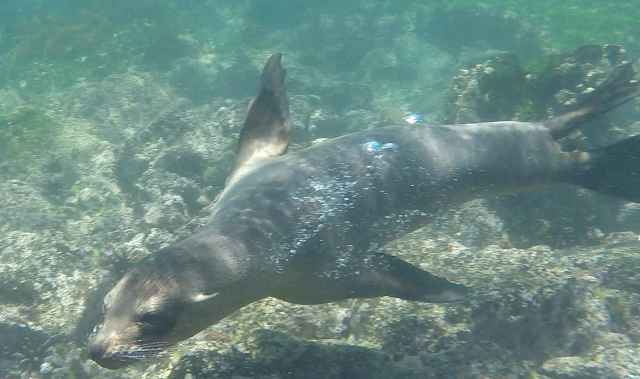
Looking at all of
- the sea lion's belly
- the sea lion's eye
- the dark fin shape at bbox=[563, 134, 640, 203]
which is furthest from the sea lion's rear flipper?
the dark fin shape at bbox=[563, 134, 640, 203]

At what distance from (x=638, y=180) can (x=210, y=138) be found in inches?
236

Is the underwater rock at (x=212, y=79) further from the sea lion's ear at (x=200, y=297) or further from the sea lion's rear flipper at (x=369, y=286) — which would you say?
the sea lion's ear at (x=200, y=297)

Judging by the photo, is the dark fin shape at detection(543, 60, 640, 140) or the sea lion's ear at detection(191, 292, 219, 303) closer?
the sea lion's ear at detection(191, 292, 219, 303)

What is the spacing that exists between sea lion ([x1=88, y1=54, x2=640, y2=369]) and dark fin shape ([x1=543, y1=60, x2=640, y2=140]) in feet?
0.05

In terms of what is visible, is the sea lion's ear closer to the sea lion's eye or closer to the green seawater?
the sea lion's eye

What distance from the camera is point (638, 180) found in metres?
4.48

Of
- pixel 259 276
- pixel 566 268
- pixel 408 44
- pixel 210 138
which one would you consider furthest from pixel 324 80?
pixel 259 276

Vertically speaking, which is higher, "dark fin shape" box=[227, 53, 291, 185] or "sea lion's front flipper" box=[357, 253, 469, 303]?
"dark fin shape" box=[227, 53, 291, 185]

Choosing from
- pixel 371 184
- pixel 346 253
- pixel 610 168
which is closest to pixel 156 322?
pixel 346 253

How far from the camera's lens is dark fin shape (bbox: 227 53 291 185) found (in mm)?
4469

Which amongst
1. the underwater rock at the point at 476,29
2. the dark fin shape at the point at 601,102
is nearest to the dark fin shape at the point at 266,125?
the dark fin shape at the point at 601,102

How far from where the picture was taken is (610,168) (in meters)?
4.56

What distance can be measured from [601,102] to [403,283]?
325cm

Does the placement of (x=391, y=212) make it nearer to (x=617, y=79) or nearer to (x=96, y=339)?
(x=96, y=339)
